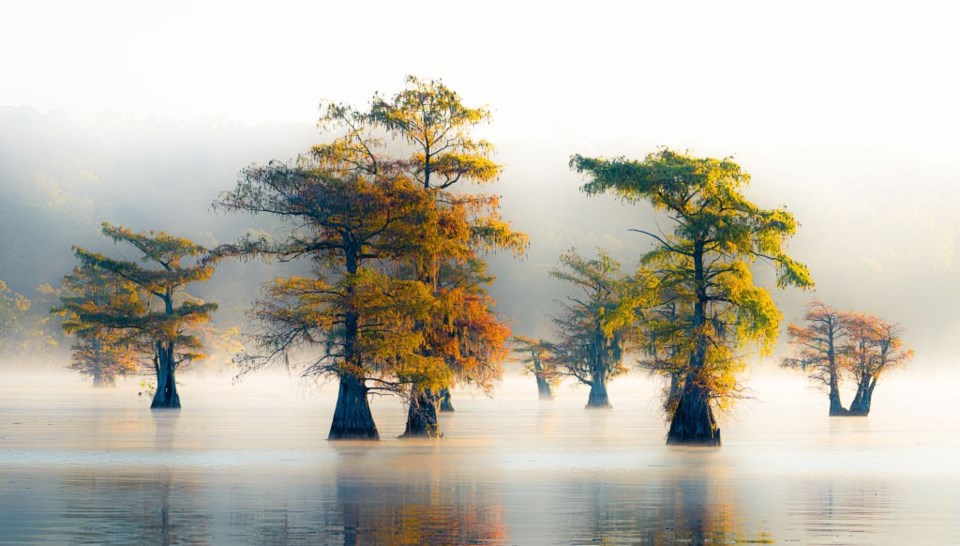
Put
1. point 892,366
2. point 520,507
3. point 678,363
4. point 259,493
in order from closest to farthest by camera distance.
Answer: point 520,507
point 259,493
point 678,363
point 892,366

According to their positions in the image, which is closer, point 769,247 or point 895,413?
point 769,247

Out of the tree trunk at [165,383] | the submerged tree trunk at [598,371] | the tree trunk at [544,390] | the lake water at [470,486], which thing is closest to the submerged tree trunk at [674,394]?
the lake water at [470,486]

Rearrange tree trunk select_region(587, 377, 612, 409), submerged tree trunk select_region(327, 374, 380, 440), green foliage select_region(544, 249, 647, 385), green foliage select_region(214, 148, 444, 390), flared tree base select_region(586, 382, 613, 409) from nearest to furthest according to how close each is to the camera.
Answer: green foliage select_region(214, 148, 444, 390)
submerged tree trunk select_region(327, 374, 380, 440)
green foliage select_region(544, 249, 647, 385)
tree trunk select_region(587, 377, 612, 409)
flared tree base select_region(586, 382, 613, 409)

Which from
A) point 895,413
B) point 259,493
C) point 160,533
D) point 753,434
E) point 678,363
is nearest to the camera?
point 160,533

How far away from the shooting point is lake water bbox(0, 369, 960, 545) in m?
23.7

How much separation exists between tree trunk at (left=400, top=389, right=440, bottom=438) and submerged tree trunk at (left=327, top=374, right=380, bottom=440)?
285 centimetres

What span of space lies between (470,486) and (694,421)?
65.0 ft

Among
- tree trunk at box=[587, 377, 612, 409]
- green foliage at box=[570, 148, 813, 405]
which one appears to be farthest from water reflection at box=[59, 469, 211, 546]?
tree trunk at box=[587, 377, 612, 409]

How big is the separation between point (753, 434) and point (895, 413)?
3664cm

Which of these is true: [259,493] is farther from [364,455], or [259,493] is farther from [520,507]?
[364,455]

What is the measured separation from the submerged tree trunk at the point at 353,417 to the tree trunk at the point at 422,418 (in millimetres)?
2849

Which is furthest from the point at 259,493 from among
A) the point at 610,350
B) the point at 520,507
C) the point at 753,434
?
the point at 610,350

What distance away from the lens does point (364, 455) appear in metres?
45.9

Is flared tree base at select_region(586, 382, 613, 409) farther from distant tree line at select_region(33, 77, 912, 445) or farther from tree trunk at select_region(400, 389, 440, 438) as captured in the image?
tree trunk at select_region(400, 389, 440, 438)
